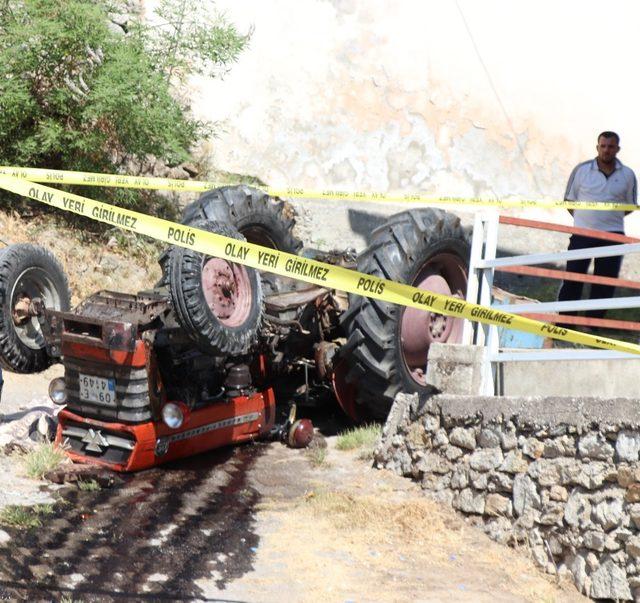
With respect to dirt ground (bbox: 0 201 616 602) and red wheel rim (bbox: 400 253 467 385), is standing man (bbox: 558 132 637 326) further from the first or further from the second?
dirt ground (bbox: 0 201 616 602)

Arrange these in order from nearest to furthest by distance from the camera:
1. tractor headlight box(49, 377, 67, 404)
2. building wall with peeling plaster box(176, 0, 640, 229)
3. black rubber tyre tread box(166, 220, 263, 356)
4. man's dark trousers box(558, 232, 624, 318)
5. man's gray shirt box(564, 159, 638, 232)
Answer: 1. black rubber tyre tread box(166, 220, 263, 356)
2. tractor headlight box(49, 377, 67, 404)
3. man's dark trousers box(558, 232, 624, 318)
4. man's gray shirt box(564, 159, 638, 232)
5. building wall with peeling plaster box(176, 0, 640, 229)

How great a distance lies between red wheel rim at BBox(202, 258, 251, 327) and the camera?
6.69 meters

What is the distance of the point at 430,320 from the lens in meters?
8.06

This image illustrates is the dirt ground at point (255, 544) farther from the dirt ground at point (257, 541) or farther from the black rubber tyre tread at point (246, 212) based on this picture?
the black rubber tyre tread at point (246, 212)

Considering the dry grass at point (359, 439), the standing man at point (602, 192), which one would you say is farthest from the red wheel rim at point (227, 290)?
the standing man at point (602, 192)

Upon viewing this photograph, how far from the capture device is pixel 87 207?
18.6ft

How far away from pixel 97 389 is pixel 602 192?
4728 millimetres

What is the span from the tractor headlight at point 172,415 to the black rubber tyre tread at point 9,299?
959 mm

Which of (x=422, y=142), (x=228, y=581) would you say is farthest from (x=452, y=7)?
(x=228, y=581)

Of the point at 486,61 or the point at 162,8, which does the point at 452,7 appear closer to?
the point at 486,61

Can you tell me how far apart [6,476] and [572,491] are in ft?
11.6

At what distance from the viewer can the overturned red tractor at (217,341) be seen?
673cm

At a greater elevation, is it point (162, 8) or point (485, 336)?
point (162, 8)

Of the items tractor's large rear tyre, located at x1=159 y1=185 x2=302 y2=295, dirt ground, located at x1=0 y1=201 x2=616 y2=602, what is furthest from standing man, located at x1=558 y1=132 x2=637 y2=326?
dirt ground, located at x1=0 y1=201 x2=616 y2=602
